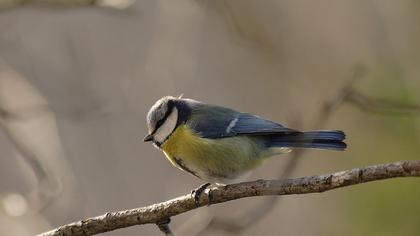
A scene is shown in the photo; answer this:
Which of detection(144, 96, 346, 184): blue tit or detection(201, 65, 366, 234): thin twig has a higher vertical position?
detection(144, 96, 346, 184): blue tit

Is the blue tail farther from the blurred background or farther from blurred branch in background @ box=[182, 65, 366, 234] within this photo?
the blurred background

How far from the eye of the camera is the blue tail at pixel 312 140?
2396mm

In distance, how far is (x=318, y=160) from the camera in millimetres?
4832

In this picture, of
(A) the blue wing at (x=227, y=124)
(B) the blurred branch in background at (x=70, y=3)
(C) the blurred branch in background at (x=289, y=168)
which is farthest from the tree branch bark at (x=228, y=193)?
(B) the blurred branch in background at (x=70, y=3)

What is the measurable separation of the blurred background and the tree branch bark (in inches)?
53.1

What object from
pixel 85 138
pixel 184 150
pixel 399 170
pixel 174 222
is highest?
pixel 85 138

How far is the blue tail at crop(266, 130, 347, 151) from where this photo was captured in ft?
7.86

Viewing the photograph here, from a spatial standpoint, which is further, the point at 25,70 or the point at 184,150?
the point at 25,70

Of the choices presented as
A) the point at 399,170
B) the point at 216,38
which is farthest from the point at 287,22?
the point at 399,170

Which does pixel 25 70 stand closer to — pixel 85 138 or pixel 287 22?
pixel 85 138

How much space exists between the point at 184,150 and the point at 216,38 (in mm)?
2357

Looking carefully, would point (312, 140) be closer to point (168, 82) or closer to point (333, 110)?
point (333, 110)

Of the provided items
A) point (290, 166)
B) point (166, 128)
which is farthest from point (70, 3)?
point (290, 166)

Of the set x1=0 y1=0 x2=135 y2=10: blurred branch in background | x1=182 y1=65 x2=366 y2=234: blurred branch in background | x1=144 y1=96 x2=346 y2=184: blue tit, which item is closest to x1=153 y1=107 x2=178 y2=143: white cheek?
x1=144 y1=96 x2=346 y2=184: blue tit
